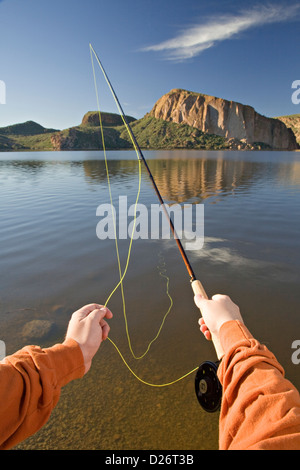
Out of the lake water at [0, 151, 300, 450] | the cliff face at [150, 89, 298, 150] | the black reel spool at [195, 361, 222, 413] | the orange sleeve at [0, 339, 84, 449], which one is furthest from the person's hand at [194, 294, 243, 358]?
the cliff face at [150, 89, 298, 150]

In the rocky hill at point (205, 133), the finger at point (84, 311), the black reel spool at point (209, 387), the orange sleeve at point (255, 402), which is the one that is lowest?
the black reel spool at point (209, 387)

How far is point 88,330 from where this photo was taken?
1749mm

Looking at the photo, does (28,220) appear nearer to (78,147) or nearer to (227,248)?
(227,248)

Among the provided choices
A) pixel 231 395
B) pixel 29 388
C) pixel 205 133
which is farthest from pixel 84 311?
pixel 205 133

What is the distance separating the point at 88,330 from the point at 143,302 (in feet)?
11.8

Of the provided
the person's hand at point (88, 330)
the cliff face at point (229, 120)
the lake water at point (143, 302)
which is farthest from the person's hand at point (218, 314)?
the cliff face at point (229, 120)

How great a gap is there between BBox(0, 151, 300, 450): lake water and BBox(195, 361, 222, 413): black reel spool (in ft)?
2.98

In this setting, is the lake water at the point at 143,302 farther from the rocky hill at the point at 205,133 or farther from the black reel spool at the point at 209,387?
the rocky hill at the point at 205,133

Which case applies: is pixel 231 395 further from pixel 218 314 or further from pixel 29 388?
pixel 29 388

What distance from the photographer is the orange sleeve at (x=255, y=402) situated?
1.09 meters

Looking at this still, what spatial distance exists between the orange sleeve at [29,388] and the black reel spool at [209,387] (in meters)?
1.32

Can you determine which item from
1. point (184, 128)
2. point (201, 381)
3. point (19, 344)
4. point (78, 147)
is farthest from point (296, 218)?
point (184, 128)

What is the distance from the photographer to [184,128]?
7702 inches

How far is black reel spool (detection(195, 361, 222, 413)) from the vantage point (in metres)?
2.18
